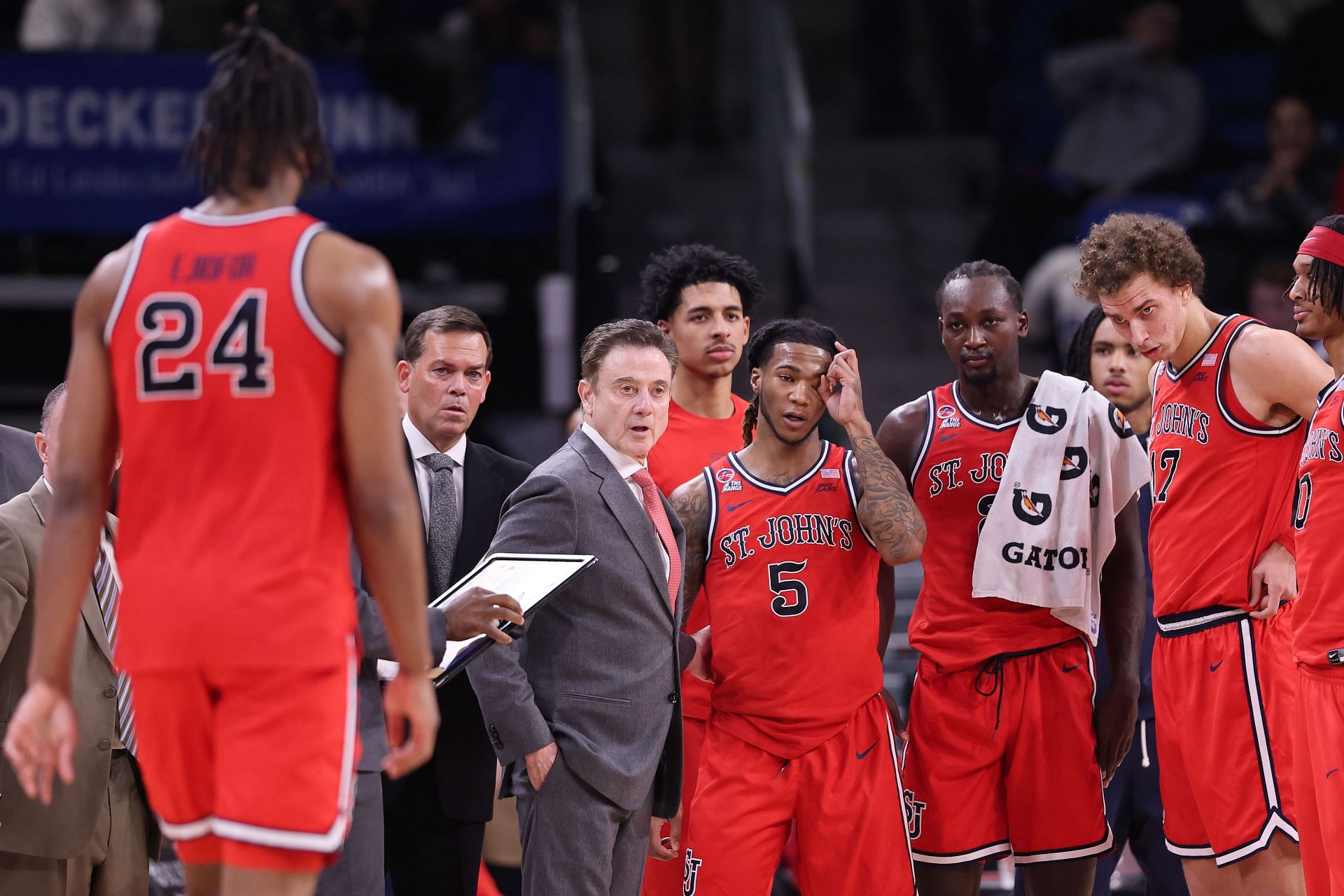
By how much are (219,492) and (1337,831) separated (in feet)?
9.56

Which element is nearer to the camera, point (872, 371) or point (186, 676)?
point (186, 676)

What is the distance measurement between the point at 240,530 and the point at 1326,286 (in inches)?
120

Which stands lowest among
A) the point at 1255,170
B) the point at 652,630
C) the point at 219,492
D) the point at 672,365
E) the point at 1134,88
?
the point at 652,630

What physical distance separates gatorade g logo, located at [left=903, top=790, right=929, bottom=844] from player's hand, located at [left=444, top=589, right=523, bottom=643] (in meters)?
1.69

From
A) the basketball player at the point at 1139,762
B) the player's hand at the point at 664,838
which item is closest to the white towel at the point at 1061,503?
the basketball player at the point at 1139,762

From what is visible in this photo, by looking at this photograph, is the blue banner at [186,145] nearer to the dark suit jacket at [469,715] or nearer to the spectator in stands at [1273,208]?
the spectator in stands at [1273,208]

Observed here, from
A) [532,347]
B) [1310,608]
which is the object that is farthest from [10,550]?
[532,347]

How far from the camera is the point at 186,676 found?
2.87 metres

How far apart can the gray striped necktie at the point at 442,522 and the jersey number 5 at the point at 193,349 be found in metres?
1.83

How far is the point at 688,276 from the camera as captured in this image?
5.62m

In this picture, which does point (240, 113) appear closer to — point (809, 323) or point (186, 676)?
point (186, 676)

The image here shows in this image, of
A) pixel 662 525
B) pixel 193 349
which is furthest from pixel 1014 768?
pixel 193 349

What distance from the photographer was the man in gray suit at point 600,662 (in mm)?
4223

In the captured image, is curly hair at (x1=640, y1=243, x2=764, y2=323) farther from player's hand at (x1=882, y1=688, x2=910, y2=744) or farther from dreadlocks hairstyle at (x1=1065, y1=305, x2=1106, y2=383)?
player's hand at (x1=882, y1=688, x2=910, y2=744)
